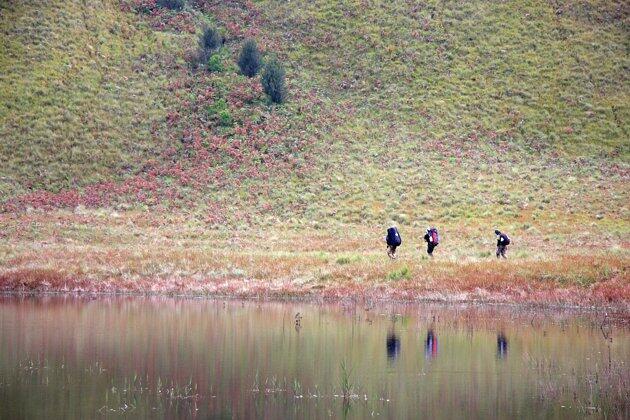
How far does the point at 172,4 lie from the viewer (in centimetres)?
8338

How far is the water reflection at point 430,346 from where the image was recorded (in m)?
Result: 23.3

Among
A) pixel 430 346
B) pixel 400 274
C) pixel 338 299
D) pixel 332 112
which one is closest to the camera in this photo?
pixel 430 346

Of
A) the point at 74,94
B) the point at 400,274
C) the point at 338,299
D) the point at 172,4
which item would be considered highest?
the point at 172,4

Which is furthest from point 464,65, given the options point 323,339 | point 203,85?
point 323,339

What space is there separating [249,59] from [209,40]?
4.79m

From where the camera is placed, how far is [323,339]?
995 inches

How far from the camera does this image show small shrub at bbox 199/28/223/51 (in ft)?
254

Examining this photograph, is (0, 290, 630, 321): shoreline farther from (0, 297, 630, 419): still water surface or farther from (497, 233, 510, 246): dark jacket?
(497, 233, 510, 246): dark jacket

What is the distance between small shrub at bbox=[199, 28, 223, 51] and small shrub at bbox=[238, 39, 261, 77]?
11.1ft

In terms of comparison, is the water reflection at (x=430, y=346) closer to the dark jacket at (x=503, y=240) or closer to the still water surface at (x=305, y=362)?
the still water surface at (x=305, y=362)

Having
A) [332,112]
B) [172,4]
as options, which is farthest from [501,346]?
[172,4]

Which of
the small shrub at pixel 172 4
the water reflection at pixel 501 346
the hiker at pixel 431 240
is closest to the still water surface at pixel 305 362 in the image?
the water reflection at pixel 501 346

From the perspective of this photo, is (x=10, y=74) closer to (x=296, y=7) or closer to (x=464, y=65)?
(x=296, y=7)

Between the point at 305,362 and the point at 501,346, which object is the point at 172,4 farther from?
the point at 305,362
